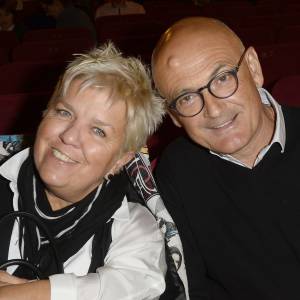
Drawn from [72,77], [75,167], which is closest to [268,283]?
[75,167]

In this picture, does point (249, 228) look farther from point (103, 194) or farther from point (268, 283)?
point (103, 194)

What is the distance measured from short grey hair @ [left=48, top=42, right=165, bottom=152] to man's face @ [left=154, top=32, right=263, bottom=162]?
0.09 meters

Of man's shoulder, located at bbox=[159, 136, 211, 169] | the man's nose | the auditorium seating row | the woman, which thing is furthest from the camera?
the auditorium seating row

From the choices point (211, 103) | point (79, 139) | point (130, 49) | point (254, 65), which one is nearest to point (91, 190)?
point (79, 139)

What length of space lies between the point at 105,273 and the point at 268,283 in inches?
22.7

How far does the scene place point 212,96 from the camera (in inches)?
57.3

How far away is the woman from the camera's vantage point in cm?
134

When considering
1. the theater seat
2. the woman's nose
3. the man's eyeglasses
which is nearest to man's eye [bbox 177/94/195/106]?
the man's eyeglasses

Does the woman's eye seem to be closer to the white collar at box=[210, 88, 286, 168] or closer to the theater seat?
the white collar at box=[210, 88, 286, 168]

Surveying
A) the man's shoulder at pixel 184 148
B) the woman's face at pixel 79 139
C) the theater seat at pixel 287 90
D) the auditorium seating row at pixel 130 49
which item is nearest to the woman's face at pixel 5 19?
the auditorium seating row at pixel 130 49

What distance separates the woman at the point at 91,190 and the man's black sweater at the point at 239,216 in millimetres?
228

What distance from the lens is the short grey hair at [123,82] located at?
1.39 meters

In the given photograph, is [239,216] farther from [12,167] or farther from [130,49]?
[130,49]

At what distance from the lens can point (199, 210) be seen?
1595 millimetres
